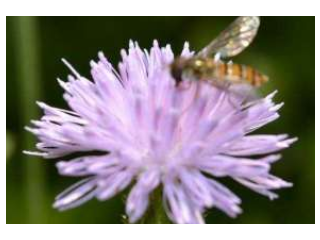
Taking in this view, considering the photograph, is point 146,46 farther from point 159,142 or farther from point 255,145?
point 159,142

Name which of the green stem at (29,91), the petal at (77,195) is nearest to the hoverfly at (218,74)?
the petal at (77,195)

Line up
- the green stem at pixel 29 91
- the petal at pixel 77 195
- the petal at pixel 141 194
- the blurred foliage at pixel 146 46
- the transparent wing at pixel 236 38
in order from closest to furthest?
1. the petal at pixel 141 194
2. the petal at pixel 77 195
3. the transparent wing at pixel 236 38
4. the green stem at pixel 29 91
5. the blurred foliage at pixel 146 46

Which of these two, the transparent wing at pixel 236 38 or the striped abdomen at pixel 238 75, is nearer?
the striped abdomen at pixel 238 75

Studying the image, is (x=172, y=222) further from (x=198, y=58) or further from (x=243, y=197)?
(x=243, y=197)

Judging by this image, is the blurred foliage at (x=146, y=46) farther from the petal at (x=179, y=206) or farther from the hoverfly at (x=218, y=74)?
the petal at (x=179, y=206)

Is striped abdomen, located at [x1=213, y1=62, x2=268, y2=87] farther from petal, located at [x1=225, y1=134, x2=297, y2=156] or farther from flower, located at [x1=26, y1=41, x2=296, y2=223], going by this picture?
petal, located at [x1=225, y1=134, x2=297, y2=156]

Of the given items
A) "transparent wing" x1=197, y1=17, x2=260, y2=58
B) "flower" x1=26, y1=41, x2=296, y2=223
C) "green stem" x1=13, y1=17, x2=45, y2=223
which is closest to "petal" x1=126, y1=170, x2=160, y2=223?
"flower" x1=26, y1=41, x2=296, y2=223
